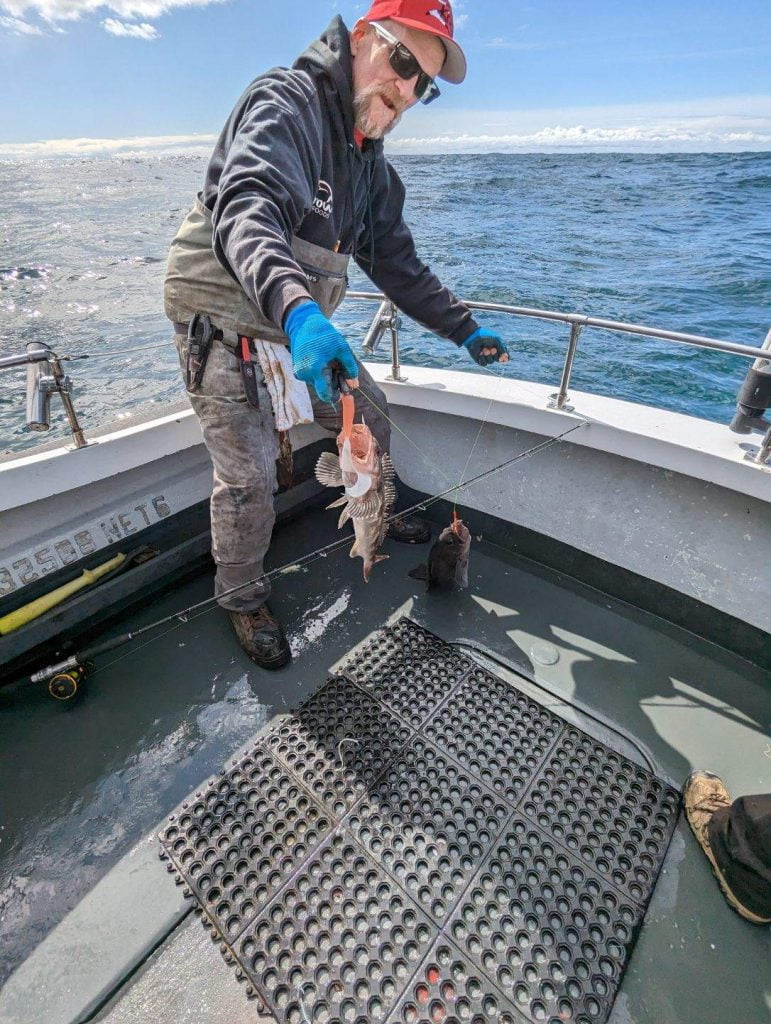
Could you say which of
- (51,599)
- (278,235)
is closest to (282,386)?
(278,235)

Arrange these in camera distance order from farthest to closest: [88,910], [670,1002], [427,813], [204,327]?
[204,327] → [427,813] → [88,910] → [670,1002]

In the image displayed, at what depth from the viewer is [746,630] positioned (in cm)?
275

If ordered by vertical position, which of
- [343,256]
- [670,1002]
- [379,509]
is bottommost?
[670,1002]

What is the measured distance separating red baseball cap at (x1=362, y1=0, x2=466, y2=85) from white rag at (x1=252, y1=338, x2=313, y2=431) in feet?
4.56

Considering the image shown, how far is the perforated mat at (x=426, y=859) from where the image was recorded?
166 cm

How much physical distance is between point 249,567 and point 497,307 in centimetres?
218

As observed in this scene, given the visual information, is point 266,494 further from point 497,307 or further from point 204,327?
point 497,307

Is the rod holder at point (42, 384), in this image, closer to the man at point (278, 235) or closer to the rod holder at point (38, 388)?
the rod holder at point (38, 388)

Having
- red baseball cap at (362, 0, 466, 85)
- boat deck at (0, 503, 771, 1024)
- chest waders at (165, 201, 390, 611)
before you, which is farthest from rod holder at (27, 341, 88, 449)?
red baseball cap at (362, 0, 466, 85)

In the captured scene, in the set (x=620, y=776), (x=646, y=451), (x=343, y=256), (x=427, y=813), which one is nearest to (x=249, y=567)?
(x=427, y=813)

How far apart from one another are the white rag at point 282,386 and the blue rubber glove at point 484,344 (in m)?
1.39

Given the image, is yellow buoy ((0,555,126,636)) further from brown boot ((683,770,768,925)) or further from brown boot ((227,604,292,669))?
brown boot ((683,770,768,925))

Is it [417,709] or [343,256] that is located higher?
[343,256]

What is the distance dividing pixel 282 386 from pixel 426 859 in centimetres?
215
